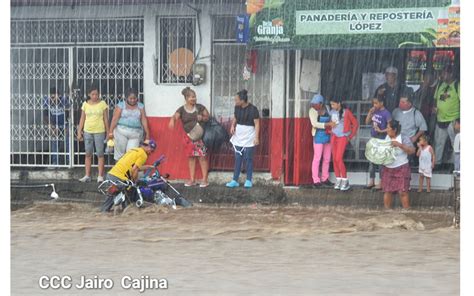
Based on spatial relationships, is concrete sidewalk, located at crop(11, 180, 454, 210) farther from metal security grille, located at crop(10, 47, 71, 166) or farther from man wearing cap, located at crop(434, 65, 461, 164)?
man wearing cap, located at crop(434, 65, 461, 164)

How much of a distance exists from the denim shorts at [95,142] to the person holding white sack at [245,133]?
2.41 metres

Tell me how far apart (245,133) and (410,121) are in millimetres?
2793

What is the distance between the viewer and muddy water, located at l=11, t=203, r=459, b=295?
10.7 m

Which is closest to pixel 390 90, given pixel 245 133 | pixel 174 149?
pixel 245 133

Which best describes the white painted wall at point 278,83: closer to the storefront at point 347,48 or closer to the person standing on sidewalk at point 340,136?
the storefront at point 347,48

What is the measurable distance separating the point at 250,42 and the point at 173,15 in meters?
1.86

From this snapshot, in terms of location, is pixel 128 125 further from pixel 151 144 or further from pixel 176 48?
pixel 176 48

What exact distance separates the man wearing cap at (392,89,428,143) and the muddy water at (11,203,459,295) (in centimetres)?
137

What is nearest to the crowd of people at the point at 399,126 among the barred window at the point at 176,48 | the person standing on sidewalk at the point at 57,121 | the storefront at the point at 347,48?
the storefront at the point at 347,48

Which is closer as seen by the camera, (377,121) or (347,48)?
(347,48)

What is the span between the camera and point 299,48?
616 inches

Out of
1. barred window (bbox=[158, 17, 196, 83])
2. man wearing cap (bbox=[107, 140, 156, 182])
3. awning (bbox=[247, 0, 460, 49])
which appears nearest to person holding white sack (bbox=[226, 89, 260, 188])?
awning (bbox=[247, 0, 460, 49])

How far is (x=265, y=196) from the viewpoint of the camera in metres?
16.3

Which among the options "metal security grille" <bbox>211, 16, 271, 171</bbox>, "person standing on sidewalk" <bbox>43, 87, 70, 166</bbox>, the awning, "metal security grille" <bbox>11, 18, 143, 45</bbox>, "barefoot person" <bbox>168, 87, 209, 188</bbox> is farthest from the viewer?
"person standing on sidewalk" <bbox>43, 87, 70, 166</bbox>
